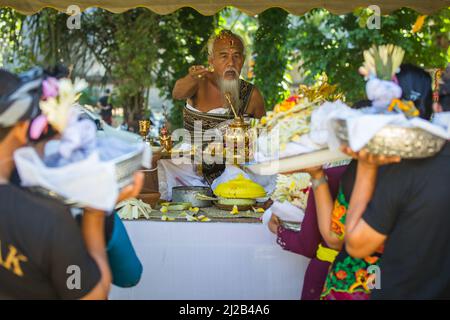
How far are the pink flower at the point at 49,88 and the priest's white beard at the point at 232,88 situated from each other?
2.54m

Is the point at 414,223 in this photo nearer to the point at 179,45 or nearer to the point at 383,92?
the point at 383,92

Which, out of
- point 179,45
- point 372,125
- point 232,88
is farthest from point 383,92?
point 179,45

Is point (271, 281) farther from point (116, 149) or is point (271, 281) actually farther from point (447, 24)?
point (447, 24)

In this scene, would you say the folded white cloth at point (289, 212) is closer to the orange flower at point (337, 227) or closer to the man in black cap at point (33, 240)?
the orange flower at point (337, 227)

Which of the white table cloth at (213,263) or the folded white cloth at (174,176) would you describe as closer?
the white table cloth at (213,263)

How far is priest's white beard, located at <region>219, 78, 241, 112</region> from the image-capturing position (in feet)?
14.2

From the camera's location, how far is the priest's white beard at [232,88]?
4328mm

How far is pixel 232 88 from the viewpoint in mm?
4340

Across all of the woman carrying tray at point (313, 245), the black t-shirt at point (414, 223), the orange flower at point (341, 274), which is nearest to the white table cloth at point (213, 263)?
the woman carrying tray at point (313, 245)

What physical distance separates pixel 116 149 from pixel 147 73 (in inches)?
244

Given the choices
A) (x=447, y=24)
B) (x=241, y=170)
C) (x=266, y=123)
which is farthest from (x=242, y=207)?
(x=447, y=24)

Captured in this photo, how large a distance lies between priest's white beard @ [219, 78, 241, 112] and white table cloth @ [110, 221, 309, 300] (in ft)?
4.75

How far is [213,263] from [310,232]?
32.7 inches

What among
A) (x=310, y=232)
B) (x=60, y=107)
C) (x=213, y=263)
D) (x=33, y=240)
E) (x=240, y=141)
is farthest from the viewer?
(x=240, y=141)
